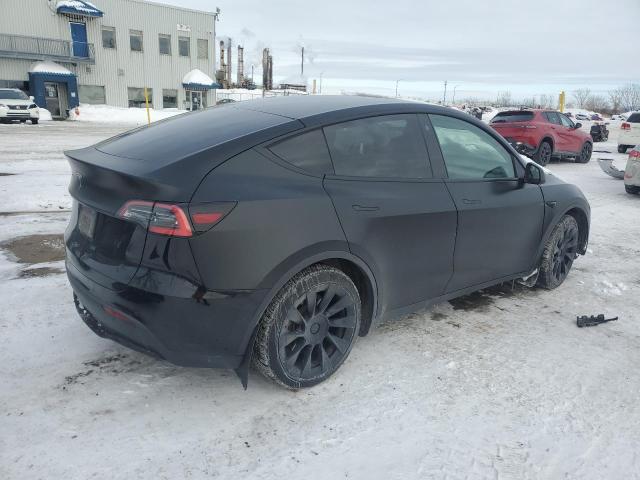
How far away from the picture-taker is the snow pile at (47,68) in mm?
32053

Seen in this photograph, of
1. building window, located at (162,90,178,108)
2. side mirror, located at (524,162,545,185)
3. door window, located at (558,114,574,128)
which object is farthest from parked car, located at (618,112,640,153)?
building window, located at (162,90,178,108)

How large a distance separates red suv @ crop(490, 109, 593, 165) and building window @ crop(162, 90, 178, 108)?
1149 inches

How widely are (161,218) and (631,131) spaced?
20.1 meters

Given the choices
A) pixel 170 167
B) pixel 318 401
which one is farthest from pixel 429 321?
pixel 170 167

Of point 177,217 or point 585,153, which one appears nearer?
point 177,217

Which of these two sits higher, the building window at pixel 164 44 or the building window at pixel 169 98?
the building window at pixel 164 44

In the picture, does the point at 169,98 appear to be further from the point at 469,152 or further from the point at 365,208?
the point at 365,208

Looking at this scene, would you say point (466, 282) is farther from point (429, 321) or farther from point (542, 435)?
point (542, 435)

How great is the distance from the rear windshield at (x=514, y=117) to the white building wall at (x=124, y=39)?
29.2 meters

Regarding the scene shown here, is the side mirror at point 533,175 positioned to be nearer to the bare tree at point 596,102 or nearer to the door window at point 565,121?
the door window at point 565,121

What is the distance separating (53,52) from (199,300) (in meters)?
Answer: 36.3

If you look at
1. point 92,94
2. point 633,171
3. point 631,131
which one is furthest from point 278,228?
point 92,94

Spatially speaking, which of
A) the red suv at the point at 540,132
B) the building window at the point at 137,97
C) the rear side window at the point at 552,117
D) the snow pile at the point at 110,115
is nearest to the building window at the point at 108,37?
the building window at the point at 137,97

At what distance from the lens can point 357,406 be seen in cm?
284
